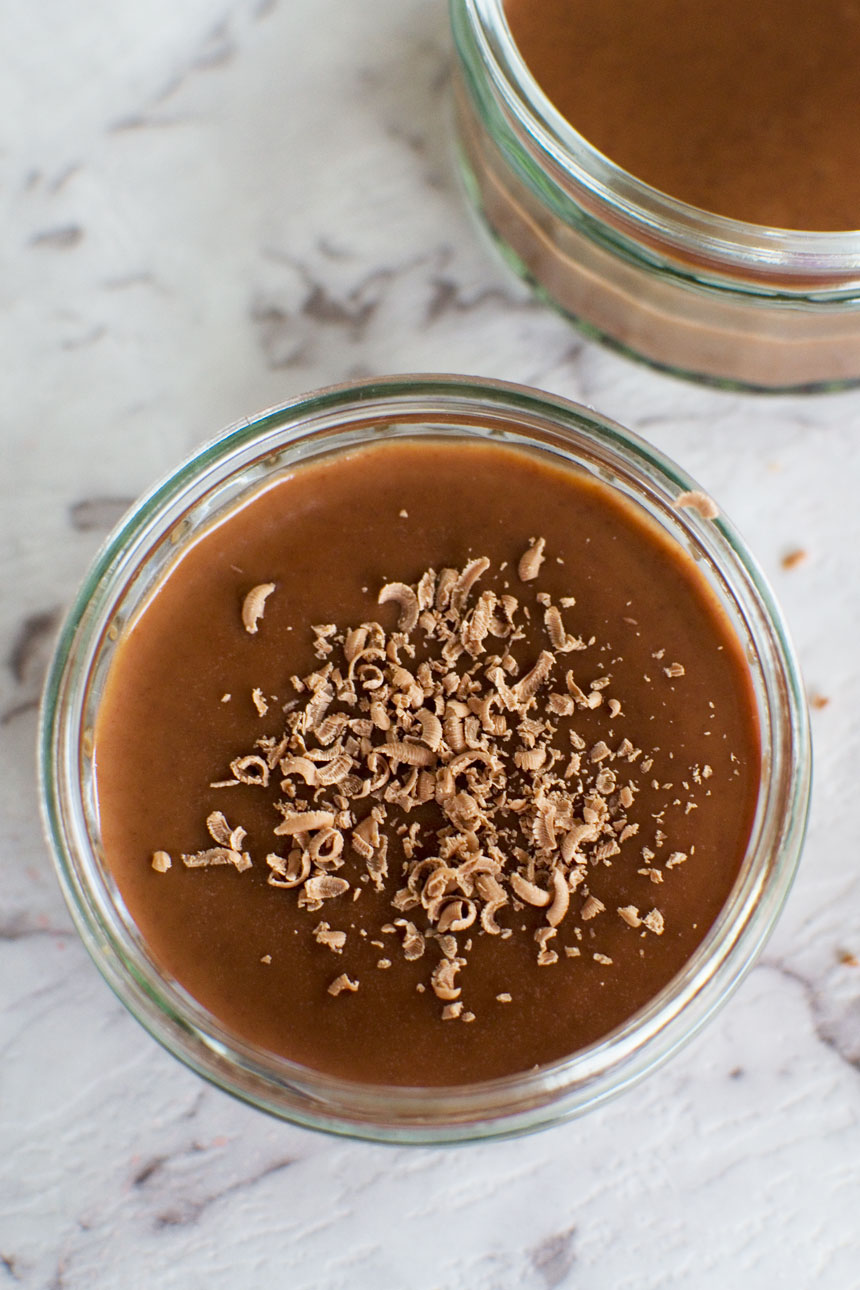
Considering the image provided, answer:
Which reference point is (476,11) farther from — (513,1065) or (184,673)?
(513,1065)

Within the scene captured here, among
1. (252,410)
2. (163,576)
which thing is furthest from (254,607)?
(252,410)

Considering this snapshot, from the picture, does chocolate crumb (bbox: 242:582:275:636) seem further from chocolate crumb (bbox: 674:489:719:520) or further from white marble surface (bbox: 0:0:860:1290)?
chocolate crumb (bbox: 674:489:719:520)

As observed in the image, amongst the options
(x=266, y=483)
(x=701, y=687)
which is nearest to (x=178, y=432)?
(x=266, y=483)

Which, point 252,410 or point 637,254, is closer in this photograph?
point 637,254

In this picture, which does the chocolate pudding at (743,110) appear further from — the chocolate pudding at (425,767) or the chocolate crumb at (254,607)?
the chocolate crumb at (254,607)

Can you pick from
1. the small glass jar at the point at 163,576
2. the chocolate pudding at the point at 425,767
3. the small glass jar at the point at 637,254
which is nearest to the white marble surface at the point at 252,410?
the small glass jar at the point at 637,254

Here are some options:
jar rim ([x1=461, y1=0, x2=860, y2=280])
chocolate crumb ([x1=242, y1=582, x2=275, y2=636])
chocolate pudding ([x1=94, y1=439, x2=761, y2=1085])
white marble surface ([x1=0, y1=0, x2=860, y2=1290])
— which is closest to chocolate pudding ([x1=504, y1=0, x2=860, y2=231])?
jar rim ([x1=461, y1=0, x2=860, y2=280])

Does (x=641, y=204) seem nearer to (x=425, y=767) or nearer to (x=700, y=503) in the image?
(x=700, y=503)
